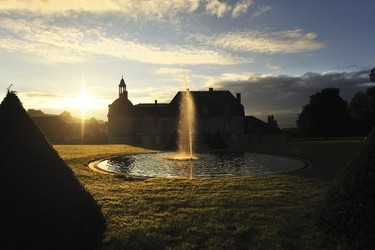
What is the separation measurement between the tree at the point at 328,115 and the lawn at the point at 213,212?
4828 cm

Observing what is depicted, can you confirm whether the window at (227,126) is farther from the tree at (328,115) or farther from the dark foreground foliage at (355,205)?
the dark foreground foliage at (355,205)

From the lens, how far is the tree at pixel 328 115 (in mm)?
59438

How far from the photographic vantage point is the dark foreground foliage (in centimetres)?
598

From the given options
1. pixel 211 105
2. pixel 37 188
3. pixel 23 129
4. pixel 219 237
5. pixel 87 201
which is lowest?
pixel 219 237

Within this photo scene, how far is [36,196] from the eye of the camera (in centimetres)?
541

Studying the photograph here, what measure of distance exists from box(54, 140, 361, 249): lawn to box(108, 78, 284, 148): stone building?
1561 inches

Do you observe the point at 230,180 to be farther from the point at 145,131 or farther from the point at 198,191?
the point at 145,131

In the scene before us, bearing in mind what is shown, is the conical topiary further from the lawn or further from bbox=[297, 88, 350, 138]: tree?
bbox=[297, 88, 350, 138]: tree

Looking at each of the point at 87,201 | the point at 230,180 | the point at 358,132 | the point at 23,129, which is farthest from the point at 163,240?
the point at 358,132

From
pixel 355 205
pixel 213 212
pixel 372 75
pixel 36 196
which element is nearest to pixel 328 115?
pixel 372 75

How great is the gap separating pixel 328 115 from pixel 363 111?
41.2ft

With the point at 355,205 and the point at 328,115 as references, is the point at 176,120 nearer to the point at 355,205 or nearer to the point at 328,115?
the point at 328,115

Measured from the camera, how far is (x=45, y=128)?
69.9 m

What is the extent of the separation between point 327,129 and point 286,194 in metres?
52.7
